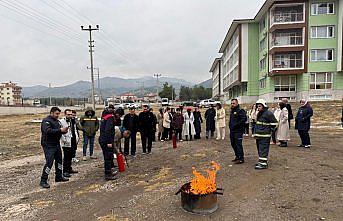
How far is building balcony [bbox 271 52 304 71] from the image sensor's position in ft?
123

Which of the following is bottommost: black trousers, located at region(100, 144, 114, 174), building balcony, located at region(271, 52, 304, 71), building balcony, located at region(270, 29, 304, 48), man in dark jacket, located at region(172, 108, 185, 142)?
black trousers, located at region(100, 144, 114, 174)

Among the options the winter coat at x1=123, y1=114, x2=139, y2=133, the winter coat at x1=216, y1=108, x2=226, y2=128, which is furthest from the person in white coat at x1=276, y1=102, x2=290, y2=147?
the winter coat at x1=123, y1=114, x2=139, y2=133

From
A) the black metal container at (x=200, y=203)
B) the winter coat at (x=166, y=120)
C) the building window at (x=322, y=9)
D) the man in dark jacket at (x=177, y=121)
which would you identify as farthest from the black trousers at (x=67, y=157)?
the building window at (x=322, y=9)

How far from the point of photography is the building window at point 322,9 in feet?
120

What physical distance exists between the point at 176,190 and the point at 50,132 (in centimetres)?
329

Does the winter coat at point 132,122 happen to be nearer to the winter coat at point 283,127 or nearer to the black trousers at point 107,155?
the black trousers at point 107,155

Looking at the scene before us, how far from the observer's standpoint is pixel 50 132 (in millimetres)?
6617

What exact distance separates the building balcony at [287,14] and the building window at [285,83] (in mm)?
7541

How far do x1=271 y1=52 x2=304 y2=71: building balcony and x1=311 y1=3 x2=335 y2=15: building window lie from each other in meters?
5.71

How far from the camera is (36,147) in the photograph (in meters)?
14.0

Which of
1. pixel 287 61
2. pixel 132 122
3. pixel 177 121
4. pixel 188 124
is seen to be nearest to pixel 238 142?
pixel 132 122

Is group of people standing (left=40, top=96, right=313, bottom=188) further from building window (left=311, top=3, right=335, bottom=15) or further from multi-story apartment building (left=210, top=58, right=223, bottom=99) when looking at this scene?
multi-story apartment building (left=210, top=58, right=223, bottom=99)

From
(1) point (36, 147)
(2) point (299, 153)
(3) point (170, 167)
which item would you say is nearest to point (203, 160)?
(3) point (170, 167)

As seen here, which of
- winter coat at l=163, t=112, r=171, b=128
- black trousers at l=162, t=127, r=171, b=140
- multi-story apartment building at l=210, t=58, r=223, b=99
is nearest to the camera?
winter coat at l=163, t=112, r=171, b=128
